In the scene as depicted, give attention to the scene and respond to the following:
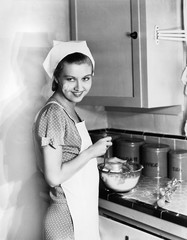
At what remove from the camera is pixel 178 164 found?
158cm

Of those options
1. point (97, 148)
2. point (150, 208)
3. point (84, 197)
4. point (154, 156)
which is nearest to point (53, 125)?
point (97, 148)

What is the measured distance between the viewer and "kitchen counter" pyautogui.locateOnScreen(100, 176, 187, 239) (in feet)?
3.91

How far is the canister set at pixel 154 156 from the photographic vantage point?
1.58 m

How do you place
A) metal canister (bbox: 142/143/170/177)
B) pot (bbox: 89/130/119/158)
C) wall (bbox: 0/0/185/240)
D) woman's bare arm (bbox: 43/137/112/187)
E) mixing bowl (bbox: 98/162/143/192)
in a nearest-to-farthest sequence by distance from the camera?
woman's bare arm (bbox: 43/137/112/187) < mixing bowl (bbox: 98/162/143/192) < wall (bbox: 0/0/185/240) < metal canister (bbox: 142/143/170/177) < pot (bbox: 89/130/119/158)

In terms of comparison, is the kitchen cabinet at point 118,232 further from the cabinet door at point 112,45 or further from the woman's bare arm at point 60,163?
the cabinet door at point 112,45

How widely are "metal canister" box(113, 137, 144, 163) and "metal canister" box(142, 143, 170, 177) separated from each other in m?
0.06

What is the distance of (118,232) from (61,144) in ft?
1.45

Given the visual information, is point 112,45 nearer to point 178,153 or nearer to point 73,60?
point 73,60

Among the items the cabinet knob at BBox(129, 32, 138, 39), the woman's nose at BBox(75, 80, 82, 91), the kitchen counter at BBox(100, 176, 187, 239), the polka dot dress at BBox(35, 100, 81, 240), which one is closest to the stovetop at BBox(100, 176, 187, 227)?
the kitchen counter at BBox(100, 176, 187, 239)

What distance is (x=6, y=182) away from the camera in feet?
5.30

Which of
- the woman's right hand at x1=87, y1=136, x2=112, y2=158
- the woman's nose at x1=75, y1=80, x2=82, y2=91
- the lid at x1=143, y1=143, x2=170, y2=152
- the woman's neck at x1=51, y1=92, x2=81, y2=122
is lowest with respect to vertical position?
the lid at x1=143, y1=143, x2=170, y2=152

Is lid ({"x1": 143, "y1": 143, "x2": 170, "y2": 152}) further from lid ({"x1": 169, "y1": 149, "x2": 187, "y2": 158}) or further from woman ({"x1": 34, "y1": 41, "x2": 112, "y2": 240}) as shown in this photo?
woman ({"x1": 34, "y1": 41, "x2": 112, "y2": 240})

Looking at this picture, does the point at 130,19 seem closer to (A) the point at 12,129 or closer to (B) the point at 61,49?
(B) the point at 61,49

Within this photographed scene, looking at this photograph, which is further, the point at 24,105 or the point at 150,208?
the point at 24,105
